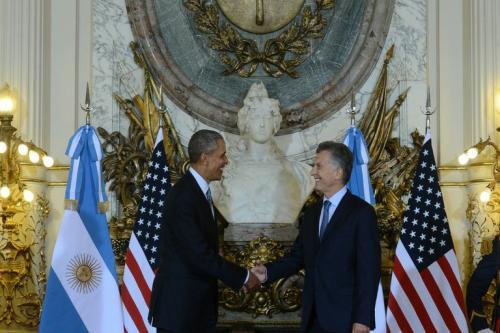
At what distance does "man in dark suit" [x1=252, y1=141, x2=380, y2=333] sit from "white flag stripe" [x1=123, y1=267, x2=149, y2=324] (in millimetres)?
2684

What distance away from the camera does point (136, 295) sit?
26.8 feet

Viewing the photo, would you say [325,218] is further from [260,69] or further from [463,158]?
[260,69]

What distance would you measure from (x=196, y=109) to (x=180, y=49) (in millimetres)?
613

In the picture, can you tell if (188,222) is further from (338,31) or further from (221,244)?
(338,31)

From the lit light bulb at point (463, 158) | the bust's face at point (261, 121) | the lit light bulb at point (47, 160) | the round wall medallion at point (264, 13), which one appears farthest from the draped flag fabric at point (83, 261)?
the lit light bulb at point (463, 158)

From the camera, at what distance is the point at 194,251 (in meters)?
5.70

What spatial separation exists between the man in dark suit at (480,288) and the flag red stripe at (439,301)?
0.24m

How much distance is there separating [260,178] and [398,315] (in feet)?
5.24

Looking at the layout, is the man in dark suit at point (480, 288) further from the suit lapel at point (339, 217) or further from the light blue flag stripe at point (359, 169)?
the suit lapel at point (339, 217)

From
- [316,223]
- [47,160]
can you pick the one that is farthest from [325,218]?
[47,160]

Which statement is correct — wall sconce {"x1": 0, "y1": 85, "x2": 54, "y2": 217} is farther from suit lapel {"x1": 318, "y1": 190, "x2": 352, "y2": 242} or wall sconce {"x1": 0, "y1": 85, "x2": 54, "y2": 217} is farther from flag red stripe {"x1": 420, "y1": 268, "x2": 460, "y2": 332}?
suit lapel {"x1": 318, "y1": 190, "x2": 352, "y2": 242}

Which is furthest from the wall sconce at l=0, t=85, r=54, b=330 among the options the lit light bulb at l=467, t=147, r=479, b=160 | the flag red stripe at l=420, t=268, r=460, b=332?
the lit light bulb at l=467, t=147, r=479, b=160

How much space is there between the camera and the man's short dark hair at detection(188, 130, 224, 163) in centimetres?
587

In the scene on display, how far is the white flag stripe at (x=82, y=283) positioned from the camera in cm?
808
